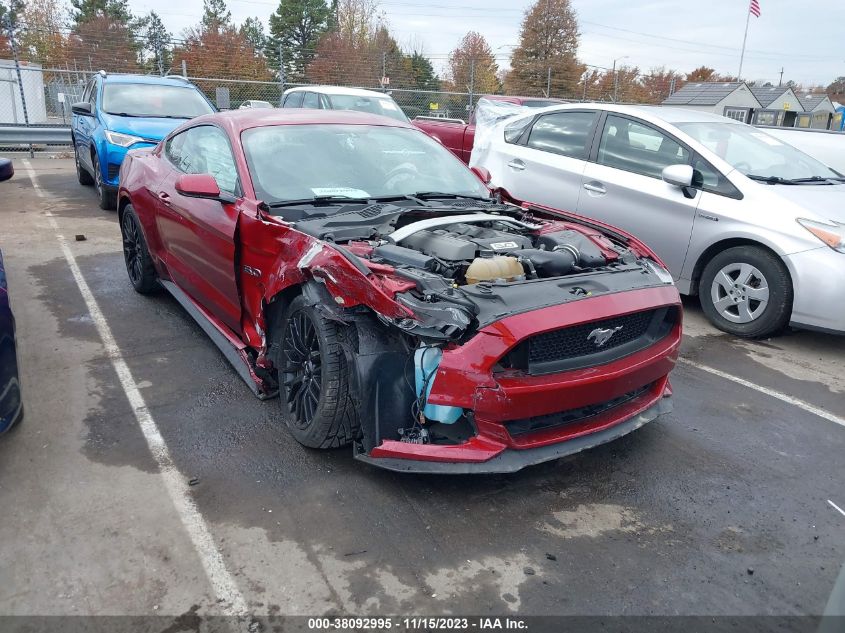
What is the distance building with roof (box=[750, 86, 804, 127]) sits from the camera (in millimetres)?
34719

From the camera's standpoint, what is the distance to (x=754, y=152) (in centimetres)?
576

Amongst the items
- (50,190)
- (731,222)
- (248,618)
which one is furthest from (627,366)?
(50,190)

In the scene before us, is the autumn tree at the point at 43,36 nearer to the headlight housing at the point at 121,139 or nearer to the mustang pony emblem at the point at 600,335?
the headlight housing at the point at 121,139

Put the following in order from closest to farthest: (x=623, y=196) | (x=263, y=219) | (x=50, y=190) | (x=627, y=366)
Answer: (x=627, y=366)
(x=263, y=219)
(x=623, y=196)
(x=50, y=190)

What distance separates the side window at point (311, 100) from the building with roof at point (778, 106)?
1211 inches

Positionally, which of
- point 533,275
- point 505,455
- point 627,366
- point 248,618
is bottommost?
point 248,618

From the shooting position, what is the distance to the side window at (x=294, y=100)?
433 inches

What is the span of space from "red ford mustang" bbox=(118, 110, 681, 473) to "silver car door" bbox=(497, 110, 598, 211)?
7.05 ft

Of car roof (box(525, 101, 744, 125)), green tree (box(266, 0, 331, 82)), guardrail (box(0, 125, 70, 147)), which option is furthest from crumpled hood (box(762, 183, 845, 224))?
green tree (box(266, 0, 331, 82))

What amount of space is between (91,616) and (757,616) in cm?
235

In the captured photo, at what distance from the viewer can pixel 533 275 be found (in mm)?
3172

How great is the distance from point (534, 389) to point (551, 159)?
435cm

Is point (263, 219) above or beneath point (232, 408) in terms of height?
above

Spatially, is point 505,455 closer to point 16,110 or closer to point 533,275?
point 533,275
